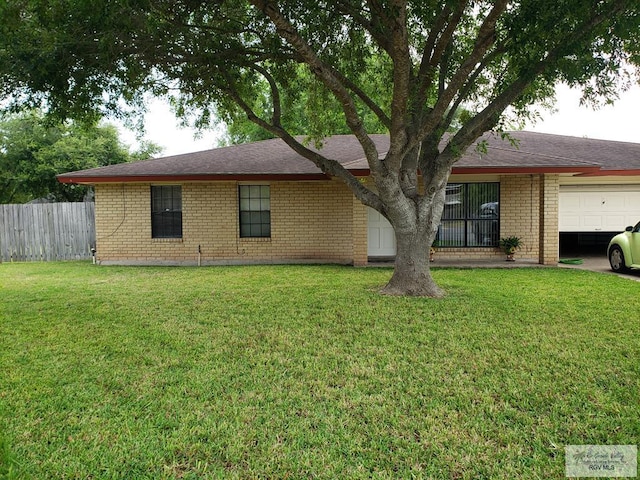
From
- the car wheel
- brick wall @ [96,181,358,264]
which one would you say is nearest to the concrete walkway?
the car wheel

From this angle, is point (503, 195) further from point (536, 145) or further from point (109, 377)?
point (109, 377)

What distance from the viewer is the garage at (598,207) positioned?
13.3 metres

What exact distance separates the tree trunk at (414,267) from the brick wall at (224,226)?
198 inches

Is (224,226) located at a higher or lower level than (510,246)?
higher

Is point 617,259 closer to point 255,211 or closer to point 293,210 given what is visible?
point 293,210

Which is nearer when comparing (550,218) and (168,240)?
(550,218)

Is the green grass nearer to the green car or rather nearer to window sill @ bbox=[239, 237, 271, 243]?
the green car

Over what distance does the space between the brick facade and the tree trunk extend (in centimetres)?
490

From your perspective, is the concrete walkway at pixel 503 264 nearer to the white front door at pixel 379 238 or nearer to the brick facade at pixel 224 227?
the white front door at pixel 379 238

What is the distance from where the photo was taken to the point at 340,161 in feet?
41.1

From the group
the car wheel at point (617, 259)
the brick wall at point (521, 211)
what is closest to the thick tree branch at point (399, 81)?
the brick wall at point (521, 211)

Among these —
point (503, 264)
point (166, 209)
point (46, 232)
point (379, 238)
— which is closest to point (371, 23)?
point (379, 238)

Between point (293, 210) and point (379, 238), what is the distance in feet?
8.77

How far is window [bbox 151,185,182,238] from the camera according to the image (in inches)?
502
